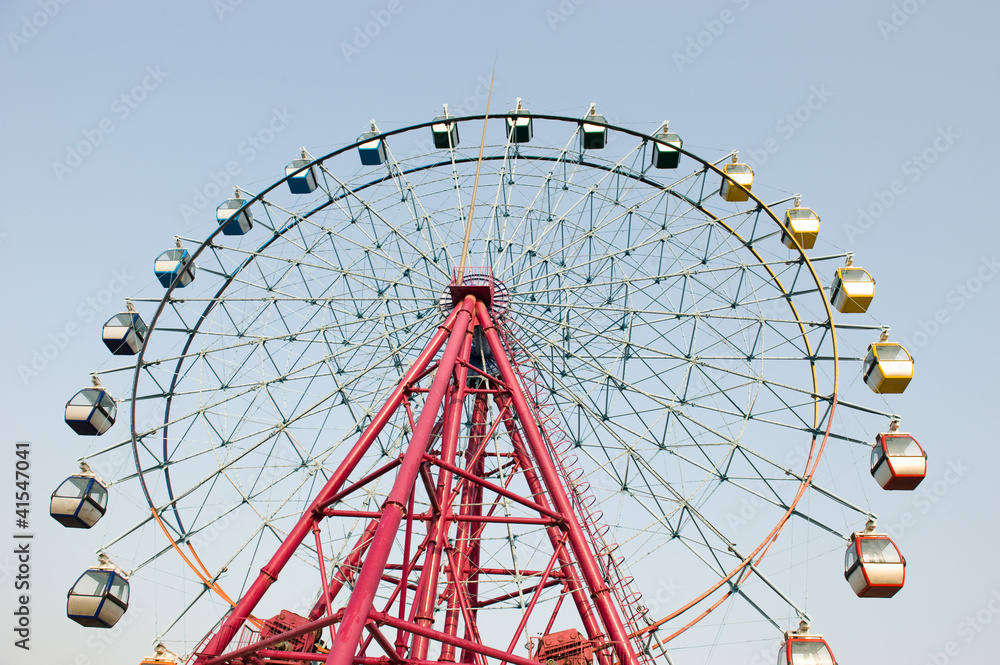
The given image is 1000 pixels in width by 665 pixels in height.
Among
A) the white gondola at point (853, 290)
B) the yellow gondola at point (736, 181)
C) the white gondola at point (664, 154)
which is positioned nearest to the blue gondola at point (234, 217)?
the white gondola at point (664, 154)

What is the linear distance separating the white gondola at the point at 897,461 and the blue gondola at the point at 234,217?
1569cm

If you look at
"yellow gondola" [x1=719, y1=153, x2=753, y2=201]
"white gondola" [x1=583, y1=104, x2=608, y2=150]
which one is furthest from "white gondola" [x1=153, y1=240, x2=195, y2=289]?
"yellow gondola" [x1=719, y1=153, x2=753, y2=201]

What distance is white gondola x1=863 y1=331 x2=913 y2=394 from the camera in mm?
18875

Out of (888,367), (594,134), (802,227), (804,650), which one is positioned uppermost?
(594,134)

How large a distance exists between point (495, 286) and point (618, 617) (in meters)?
8.24

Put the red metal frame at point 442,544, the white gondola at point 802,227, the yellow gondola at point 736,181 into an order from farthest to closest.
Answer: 1. the white gondola at point 802,227
2. the yellow gondola at point 736,181
3. the red metal frame at point 442,544

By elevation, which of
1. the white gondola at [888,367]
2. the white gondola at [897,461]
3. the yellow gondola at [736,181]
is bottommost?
the white gondola at [897,461]

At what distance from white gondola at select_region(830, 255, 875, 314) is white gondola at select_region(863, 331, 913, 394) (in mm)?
1145

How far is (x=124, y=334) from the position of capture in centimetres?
2119

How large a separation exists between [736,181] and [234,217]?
1218 cm

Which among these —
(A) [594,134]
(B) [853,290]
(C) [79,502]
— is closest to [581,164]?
(A) [594,134]

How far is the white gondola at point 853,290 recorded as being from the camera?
65.8 ft

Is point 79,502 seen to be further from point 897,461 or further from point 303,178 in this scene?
point 897,461

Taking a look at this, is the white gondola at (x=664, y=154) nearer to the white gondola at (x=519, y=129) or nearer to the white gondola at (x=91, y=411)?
the white gondola at (x=519, y=129)
